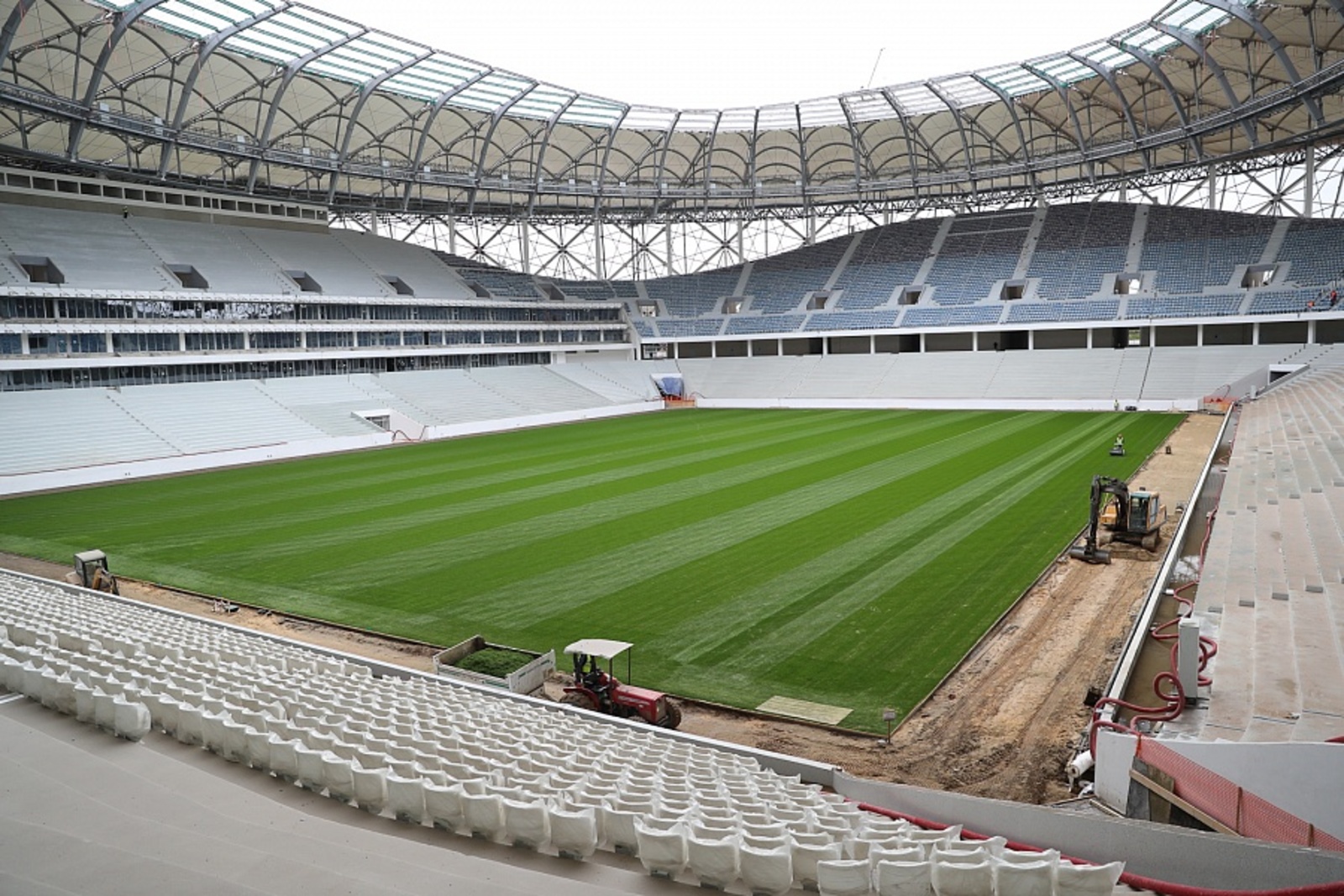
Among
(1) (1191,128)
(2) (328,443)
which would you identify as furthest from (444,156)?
(1) (1191,128)

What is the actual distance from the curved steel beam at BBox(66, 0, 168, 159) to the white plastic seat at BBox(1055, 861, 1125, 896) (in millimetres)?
41575

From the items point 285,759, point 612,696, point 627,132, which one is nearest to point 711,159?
point 627,132

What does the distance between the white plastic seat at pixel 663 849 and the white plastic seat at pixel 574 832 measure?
35cm

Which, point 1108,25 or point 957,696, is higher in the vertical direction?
point 1108,25

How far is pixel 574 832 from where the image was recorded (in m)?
5.14

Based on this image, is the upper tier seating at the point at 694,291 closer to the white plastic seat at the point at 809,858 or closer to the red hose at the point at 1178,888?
the red hose at the point at 1178,888

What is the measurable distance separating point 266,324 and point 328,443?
11.3 m

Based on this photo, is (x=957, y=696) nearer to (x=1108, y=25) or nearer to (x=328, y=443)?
(x=328, y=443)

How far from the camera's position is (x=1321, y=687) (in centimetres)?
772

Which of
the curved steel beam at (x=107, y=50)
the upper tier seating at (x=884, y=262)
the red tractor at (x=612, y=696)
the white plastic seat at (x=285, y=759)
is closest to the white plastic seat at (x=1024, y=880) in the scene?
the white plastic seat at (x=285, y=759)

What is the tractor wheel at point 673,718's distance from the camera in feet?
33.7

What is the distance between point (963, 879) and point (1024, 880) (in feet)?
0.92

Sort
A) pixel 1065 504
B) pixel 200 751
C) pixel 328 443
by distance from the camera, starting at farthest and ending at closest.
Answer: pixel 328 443 < pixel 1065 504 < pixel 200 751

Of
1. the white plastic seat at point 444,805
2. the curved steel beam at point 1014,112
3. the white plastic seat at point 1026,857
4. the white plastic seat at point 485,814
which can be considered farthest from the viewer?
the curved steel beam at point 1014,112
